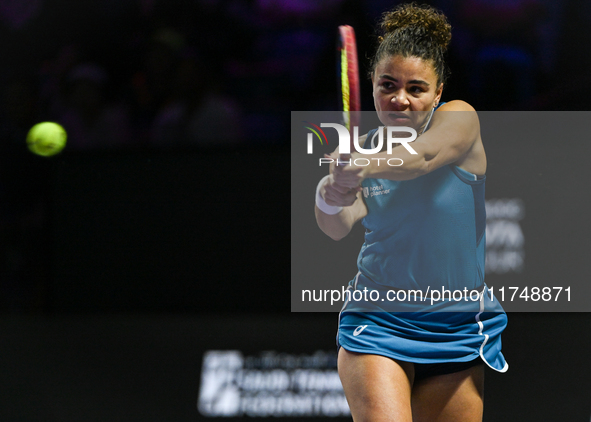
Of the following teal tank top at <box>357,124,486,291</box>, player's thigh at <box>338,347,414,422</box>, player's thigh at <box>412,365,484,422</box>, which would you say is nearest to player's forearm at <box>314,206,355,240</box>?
teal tank top at <box>357,124,486,291</box>

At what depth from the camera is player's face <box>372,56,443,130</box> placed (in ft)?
6.14

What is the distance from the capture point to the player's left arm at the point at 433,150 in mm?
1667

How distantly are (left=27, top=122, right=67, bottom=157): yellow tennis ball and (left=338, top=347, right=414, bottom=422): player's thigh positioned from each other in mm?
2260

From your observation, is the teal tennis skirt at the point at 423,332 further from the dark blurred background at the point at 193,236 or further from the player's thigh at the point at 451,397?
the dark blurred background at the point at 193,236

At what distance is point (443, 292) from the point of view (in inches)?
73.9

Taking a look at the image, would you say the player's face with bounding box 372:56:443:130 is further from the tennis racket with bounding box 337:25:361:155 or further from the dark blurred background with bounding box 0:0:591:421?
the dark blurred background with bounding box 0:0:591:421

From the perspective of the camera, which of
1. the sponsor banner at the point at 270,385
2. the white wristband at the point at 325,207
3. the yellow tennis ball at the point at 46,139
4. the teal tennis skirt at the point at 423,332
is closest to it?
the teal tennis skirt at the point at 423,332

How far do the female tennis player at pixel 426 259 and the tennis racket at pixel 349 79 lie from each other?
0.09 meters

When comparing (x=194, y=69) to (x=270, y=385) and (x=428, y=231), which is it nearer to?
(x=270, y=385)

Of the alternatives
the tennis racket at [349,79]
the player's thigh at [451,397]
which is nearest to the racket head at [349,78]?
the tennis racket at [349,79]

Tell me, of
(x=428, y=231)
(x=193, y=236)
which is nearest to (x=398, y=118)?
(x=428, y=231)

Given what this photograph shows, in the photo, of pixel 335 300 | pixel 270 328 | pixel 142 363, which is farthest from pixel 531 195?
pixel 142 363

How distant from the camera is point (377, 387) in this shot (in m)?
1.73

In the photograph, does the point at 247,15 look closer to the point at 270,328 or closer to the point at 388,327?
the point at 270,328
